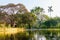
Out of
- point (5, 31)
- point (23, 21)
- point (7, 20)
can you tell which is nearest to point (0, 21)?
point (7, 20)

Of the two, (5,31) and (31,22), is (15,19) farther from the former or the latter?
(5,31)

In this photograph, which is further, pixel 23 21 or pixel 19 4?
pixel 19 4

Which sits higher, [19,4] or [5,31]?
[19,4]

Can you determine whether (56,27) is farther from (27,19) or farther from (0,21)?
(0,21)

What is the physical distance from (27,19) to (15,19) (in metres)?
0.92

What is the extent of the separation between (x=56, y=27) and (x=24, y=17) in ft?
9.13

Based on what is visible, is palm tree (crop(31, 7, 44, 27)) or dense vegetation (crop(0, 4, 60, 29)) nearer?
dense vegetation (crop(0, 4, 60, 29))

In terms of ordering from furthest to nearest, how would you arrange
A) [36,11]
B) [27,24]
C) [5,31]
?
[36,11] < [27,24] < [5,31]

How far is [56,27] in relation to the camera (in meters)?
14.7

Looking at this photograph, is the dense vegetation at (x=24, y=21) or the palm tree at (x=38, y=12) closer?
the dense vegetation at (x=24, y=21)

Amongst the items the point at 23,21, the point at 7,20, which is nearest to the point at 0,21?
the point at 7,20

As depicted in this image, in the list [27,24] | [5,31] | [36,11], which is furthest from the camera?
[36,11]

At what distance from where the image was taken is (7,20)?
14.0 meters

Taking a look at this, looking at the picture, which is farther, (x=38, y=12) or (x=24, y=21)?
(x=38, y=12)
